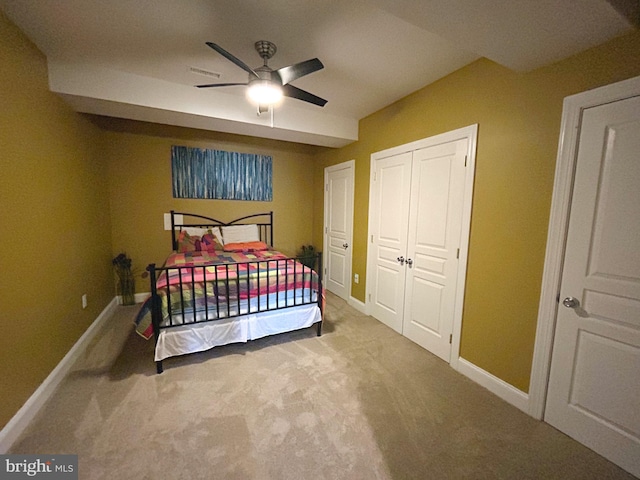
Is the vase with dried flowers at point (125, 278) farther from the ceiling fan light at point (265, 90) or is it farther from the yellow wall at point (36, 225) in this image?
the ceiling fan light at point (265, 90)

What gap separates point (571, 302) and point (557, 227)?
1.49ft

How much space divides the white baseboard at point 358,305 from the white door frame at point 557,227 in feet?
6.22

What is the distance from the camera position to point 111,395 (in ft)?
6.13

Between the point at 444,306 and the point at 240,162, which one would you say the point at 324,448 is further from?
the point at 240,162

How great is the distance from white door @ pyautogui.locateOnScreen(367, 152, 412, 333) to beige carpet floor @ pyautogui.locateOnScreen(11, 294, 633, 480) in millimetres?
723

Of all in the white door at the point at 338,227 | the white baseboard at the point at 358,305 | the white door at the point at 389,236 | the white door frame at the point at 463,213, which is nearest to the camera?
the white door frame at the point at 463,213

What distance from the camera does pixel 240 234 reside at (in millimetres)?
4016

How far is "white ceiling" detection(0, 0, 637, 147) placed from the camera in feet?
4.19

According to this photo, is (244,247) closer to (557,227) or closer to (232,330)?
(232,330)

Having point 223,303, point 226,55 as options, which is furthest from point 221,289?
point 226,55

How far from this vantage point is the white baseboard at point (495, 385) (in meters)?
1.81

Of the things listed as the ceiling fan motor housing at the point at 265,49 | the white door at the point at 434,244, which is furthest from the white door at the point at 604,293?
the ceiling fan motor housing at the point at 265,49

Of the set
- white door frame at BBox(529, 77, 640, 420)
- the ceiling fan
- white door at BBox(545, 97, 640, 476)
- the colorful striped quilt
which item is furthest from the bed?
white door at BBox(545, 97, 640, 476)

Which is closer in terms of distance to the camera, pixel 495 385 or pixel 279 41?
pixel 279 41
